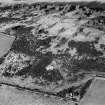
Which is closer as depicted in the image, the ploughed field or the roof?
the roof

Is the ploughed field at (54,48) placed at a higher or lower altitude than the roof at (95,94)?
higher

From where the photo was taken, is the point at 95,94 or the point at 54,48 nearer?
the point at 95,94

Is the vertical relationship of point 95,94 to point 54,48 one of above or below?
below

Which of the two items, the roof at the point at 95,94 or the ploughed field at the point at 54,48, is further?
the ploughed field at the point at 54,48

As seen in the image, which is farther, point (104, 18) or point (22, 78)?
point (104, 18)

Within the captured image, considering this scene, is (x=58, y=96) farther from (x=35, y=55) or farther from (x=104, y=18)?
(x=104, y=18)

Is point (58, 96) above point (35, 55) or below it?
below

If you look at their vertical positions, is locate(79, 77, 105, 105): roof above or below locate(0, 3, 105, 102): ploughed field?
below

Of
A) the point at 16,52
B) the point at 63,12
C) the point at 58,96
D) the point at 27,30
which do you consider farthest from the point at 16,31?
the point at 58,96
